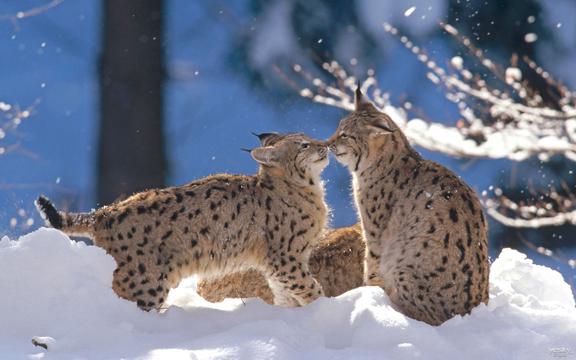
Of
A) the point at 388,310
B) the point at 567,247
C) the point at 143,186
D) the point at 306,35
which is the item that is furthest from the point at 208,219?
the point at 567,247

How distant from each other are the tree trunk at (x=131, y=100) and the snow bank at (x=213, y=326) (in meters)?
4.35

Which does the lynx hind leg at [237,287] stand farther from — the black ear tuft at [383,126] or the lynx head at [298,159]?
the black ear tuft at [383,126]

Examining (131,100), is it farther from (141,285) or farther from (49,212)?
(141,285)

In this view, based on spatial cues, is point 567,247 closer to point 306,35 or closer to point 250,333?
point 306,35

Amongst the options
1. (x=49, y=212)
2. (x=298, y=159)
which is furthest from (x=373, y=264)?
(x=49, y=212)

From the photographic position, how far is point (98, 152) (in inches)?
357

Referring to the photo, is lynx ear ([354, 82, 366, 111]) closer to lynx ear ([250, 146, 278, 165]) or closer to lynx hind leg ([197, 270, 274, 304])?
lynx ear ([250, 146, 278, 165])

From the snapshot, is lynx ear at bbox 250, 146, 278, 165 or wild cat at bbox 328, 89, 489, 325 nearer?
wild cat at bbox 328, 89, 489, 325

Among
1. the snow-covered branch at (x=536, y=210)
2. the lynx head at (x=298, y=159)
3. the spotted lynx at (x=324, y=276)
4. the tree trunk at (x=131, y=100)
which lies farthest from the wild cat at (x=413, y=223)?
the tree trunk at (x=131, y=100)

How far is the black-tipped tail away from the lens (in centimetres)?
484

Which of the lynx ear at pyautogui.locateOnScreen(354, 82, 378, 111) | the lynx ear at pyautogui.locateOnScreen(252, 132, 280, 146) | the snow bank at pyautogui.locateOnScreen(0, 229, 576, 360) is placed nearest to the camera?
the snow bank at pyautogui.locateOnScreen(0, 229, 576, 360)

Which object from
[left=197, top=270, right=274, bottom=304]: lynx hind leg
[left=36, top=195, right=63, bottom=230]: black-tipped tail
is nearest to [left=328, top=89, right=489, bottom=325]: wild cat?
[left=197, top=270, right=274, bottom=304]: lynx hind leg

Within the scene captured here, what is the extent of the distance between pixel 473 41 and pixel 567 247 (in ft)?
9.84

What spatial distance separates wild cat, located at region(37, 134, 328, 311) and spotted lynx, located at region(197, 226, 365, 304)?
Answer: 24 cm
